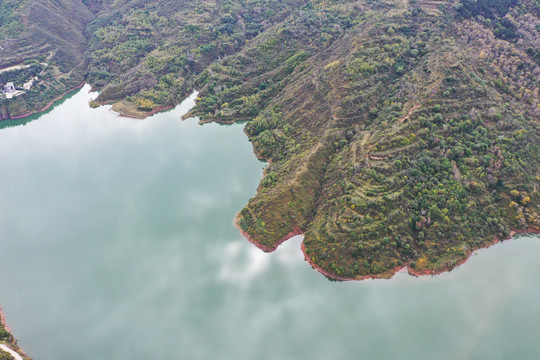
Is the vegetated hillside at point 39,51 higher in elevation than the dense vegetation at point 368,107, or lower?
higher

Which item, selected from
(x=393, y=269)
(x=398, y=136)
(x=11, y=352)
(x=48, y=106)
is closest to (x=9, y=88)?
(x=48, y=106)

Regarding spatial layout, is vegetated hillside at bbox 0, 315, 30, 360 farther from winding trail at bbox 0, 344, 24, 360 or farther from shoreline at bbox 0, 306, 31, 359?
winding trail at bbox 0, 344, 24, 360

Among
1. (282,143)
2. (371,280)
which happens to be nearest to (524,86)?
(282,143)

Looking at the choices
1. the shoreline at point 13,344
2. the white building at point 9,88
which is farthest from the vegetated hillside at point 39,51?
the shoreline at point 13,344

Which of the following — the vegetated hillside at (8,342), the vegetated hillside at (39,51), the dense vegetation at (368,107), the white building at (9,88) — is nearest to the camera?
the vegetated hillside at (8,342)

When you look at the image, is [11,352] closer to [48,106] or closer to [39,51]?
[48,106]

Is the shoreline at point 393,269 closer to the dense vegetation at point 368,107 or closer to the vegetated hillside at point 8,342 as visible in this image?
the dense vegetation at point 368,107
